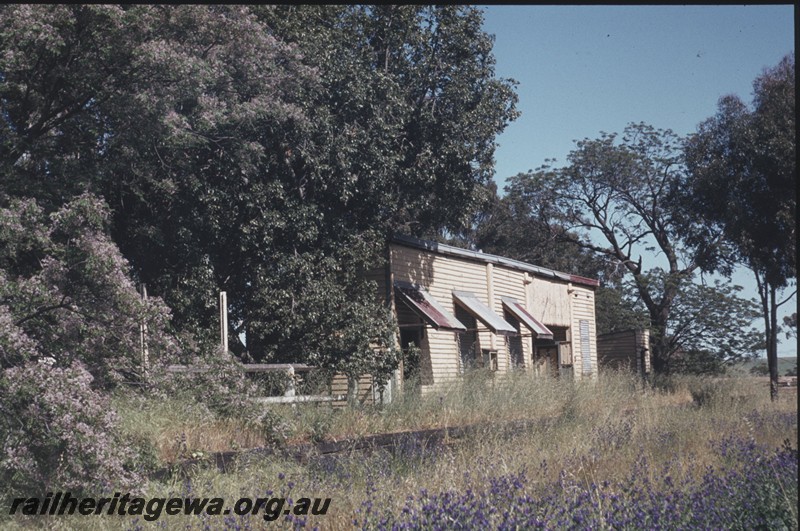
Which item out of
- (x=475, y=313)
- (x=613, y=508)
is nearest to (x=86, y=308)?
(x=613, y=508)

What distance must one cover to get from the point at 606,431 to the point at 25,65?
31.2ft

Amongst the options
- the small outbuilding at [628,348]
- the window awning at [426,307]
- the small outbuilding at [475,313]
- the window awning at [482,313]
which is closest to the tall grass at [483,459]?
the window awning at [426,307]

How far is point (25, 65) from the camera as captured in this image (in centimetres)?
1304

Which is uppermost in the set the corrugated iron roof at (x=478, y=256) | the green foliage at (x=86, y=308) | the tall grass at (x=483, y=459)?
the corrugated iron roof at (x=478, y=256)

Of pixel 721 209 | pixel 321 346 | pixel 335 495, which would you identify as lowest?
pixel 335 495

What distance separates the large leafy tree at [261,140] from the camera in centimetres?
1374

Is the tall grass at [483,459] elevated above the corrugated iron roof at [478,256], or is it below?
below

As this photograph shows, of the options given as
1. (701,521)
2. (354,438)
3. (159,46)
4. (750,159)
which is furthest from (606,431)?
(750,159)

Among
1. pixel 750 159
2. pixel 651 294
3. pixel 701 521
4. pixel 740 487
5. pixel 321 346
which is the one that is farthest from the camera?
pixel 651 294

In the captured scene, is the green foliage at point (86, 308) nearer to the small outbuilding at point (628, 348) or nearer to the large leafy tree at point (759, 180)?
the large leafy tree at point (759, 180)

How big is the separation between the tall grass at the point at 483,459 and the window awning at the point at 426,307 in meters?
2.77

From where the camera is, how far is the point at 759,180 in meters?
24.2

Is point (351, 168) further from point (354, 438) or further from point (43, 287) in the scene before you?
point (43, 287)

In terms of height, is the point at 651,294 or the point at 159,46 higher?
the point at 159,46
